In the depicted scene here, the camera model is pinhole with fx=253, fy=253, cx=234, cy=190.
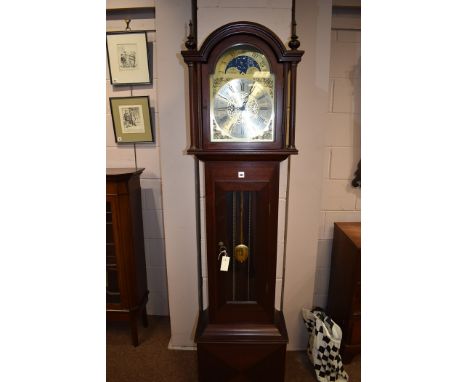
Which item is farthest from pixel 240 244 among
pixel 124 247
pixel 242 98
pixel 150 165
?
pixel 150 165

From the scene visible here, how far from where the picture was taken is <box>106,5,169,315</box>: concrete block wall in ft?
5.05

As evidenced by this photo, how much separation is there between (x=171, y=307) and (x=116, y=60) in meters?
1.56

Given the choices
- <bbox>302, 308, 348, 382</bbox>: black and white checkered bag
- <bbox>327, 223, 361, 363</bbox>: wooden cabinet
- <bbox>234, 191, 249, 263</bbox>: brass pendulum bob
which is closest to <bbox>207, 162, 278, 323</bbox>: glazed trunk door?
<bbox>234, 191, 249, 263</bbox>: brass pendulum bob

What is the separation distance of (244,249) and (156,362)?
1.00m

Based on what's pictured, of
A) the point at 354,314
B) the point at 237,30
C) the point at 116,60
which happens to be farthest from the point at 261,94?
the point at 354,314

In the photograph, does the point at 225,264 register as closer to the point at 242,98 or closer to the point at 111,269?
the point at 242,98

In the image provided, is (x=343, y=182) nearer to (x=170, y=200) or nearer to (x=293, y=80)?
(x=293, y=80)

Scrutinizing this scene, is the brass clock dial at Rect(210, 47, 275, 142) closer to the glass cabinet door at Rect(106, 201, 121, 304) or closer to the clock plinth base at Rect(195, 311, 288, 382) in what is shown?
the clock plinth base at Rect(195, 311, 288, 382)

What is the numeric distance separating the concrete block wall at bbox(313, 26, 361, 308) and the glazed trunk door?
729mm

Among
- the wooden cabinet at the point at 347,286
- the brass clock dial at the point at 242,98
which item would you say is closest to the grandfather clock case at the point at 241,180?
the brass clock dial at the point at 242,98

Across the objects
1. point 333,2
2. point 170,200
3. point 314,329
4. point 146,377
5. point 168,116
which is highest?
point 333,2

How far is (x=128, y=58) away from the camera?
1.54 metres

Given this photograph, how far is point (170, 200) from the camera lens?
1489 millimetres

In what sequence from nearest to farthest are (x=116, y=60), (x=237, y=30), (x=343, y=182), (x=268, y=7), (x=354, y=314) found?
(x=237, y=30) < (x=268, y=7) < (x=354, y=314) < (x=116, y=60) < (x=343, y=182)
